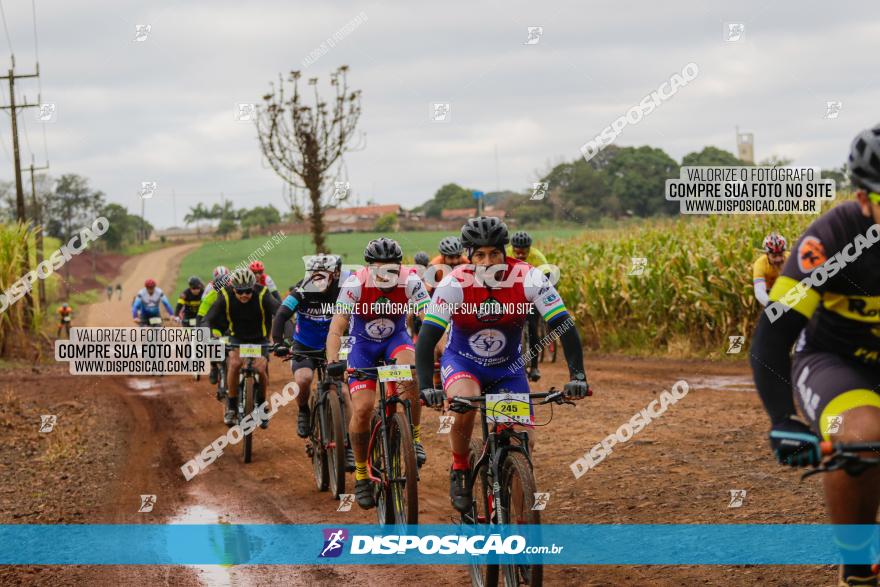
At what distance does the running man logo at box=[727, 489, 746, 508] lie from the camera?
8.37 m

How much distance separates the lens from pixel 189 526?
921 cm

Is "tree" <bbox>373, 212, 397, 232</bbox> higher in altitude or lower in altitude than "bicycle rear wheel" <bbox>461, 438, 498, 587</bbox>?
higher

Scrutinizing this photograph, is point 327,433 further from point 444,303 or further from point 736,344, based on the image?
point 736,344

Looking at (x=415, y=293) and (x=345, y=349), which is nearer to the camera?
(x=415, y=293)

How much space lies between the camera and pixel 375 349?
941 centimetres

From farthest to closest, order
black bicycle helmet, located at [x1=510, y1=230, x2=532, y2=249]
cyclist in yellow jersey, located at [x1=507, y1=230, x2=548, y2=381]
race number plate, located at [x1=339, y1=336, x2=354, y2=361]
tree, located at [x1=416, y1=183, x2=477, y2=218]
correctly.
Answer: tree, located at [x1=416, y1=183, x2=477, y2=218] < black bicycle helmet, located at [x1=510, y1=230, x2=532, y2=249] < cyclist in yellow jersey, located at [x1=507, y1=230, x2=548, y2=381] < race number plate, located at [x1=339, y1=336, x2=354, y2=361]

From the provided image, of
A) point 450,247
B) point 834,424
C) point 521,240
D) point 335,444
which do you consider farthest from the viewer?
point 521,240

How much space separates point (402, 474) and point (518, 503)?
2351 millimetres

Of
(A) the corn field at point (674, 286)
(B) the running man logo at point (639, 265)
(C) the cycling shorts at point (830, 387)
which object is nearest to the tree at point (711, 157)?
(A) the corn field at point (674, 286)

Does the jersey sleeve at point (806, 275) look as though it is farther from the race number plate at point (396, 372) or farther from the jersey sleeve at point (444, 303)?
the race number plate at point (396, 372)

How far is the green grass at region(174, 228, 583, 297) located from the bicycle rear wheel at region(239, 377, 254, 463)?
34.6 metres

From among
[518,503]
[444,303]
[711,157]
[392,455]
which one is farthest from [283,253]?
[518,503]

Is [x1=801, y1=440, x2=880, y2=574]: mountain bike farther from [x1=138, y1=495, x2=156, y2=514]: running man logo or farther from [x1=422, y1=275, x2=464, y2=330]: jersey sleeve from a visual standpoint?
[x1=138, y1=495, x2=156, y2=514]: running man logo

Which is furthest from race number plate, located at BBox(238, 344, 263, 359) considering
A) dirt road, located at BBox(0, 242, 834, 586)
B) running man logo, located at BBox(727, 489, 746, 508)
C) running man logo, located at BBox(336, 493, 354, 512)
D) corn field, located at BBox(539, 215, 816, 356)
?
corn field, located at BBox(539, 215, 816, 356)
